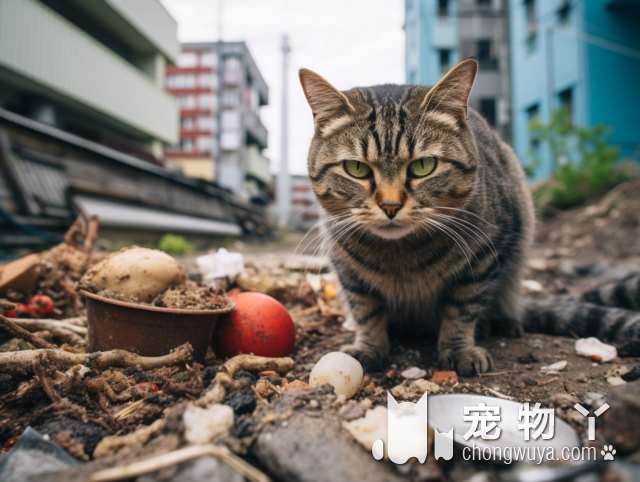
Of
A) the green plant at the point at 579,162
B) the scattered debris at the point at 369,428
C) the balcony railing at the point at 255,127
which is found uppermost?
the balcony railing at the point at 255,127

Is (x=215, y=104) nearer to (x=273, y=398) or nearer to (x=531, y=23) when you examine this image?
(x=531, y=23)

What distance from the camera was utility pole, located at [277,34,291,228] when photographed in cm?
831

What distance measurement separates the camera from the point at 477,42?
13305 millimetres

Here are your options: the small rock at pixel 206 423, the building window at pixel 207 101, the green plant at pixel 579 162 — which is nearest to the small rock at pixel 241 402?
the small rock at pixel 206 423

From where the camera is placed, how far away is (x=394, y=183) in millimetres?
1688

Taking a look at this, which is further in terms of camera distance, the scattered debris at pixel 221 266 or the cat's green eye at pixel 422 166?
the scattered debris at pixel 221 266

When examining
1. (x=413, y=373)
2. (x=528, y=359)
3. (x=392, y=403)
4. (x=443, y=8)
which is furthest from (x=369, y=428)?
(x=443, y=8)

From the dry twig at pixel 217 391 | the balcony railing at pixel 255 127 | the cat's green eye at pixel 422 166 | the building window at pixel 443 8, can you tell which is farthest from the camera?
the balcony railing at pixel 255 127

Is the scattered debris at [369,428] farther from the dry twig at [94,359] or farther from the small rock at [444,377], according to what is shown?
the dry twig at [94,359]

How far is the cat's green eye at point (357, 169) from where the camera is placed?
1.79 meters

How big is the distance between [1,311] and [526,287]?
3.57m

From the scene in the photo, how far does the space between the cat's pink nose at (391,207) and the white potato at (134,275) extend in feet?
2.74

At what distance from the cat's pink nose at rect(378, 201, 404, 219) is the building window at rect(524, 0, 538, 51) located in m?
11.5

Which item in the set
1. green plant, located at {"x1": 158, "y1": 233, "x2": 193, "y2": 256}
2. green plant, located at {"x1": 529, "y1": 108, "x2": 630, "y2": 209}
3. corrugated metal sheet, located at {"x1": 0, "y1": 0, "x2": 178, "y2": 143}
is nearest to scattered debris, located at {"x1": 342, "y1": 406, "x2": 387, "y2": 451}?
corrugated metal sheet, located at {"x1": 0, "y1": 0, "x2": 178, "y2": 143}
